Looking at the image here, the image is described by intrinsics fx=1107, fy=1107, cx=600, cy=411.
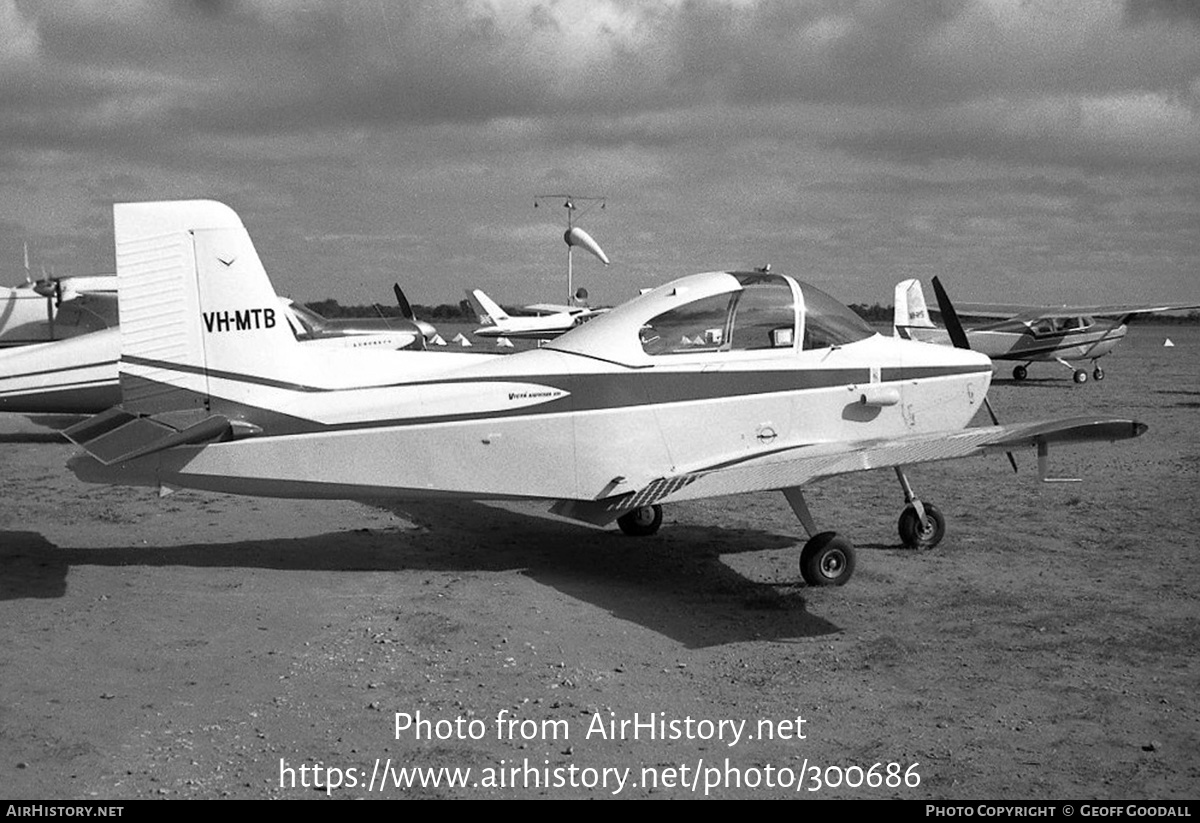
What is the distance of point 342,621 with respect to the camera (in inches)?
263

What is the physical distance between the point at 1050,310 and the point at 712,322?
24.2m

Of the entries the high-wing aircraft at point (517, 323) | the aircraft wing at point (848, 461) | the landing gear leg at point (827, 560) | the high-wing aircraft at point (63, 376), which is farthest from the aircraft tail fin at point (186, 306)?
the high-wing aircraft at point (517, 323)

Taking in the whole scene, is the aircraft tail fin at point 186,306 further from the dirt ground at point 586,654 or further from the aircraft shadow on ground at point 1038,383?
the aircraft shadow on ground at point 1038,383

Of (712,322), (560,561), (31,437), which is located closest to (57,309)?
(31,437)

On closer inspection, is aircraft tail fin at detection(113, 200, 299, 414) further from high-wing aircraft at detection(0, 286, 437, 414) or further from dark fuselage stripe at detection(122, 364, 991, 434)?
high-wing aircraft at detection(0, 286, 437, 414)

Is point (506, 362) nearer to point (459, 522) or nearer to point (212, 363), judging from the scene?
point (212, 363)

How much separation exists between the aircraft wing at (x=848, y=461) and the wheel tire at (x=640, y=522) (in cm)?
181

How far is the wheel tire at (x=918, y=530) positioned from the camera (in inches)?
340

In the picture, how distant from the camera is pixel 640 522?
934cm

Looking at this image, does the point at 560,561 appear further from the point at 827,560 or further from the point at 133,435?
the point at 133,435

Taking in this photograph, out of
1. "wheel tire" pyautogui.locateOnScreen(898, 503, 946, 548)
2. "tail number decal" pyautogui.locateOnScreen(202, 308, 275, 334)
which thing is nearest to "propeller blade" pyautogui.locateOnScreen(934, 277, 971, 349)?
"wheel tire" pyautogui.locateOnScreen(898, 503, 946, 548)

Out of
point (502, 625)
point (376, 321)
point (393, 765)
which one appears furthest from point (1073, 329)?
point (393, 765)

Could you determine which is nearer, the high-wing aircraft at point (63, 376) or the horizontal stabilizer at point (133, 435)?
the horizontal stabilizer at point (133, 435)

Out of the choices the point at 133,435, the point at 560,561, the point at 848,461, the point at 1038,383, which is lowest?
the point at 560,561
